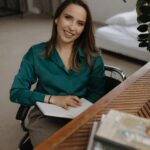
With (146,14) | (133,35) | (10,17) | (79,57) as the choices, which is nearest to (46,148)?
(146,14)

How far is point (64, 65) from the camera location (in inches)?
60.3

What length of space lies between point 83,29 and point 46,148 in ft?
2.77

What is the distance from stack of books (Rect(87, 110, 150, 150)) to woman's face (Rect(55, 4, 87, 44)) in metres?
0.73

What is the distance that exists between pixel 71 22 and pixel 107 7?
353 cm

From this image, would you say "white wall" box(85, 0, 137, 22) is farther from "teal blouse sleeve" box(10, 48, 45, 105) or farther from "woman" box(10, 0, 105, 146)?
"teal blouse sleeve" box(10, 48, 45, 105)

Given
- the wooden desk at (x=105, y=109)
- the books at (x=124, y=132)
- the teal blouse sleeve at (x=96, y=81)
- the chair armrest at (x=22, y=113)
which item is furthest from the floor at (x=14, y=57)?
the books at (x=124, y=132)

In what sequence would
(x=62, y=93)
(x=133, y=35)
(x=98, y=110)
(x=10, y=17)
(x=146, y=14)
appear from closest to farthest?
1. (x=98, y=110)
2. (x=146, y=14)
3. (x=62, y=93)
4. (x=133, y=35)
5. (x=10, y=17)

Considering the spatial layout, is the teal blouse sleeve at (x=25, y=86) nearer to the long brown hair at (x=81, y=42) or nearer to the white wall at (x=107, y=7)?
the long brown hair at (x=81, y=42)

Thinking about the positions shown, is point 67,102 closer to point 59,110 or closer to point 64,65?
point 59,110

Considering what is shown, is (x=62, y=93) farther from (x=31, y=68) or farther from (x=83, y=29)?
(x=83, y=29)

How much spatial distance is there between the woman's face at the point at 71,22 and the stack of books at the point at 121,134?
73 cm

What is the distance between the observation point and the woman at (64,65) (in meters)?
1.49

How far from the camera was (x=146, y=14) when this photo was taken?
1194 millimetres

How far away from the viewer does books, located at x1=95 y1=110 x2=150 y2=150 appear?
2.45 ft
